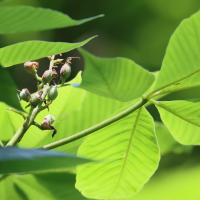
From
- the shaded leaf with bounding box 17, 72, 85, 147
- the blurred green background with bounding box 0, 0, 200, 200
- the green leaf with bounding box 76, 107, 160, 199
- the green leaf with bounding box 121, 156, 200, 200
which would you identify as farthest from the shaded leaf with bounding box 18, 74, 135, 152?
the blurred green background with bounding box 0, 0, 200, 200

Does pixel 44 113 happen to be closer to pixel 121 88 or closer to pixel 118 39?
pixel 121 88

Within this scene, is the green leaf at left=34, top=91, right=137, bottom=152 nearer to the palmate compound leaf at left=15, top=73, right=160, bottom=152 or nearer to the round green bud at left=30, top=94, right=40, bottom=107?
the palmate compound leaf at left=15, top=73, right=160, bottom=152

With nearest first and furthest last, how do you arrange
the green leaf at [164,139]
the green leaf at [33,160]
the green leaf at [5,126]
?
the green leaf at [33,160] → the green leaf at [5,126] → the green leaf at [164,139]

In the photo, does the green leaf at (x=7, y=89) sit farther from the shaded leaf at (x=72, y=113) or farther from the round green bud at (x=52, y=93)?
the shaded leaf at (x=72, y=113)

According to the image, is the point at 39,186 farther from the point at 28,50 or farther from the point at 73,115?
A: the point at 28,50

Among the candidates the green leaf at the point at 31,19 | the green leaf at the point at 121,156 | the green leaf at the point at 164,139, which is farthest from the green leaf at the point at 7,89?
the green leaf at the point at 164,139

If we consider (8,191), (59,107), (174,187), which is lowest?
(174,187)

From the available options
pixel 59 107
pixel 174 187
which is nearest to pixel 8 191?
pixel 59 107

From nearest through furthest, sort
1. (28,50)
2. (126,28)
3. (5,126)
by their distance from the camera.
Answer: (28,50) → (5,126) → (126,28)
